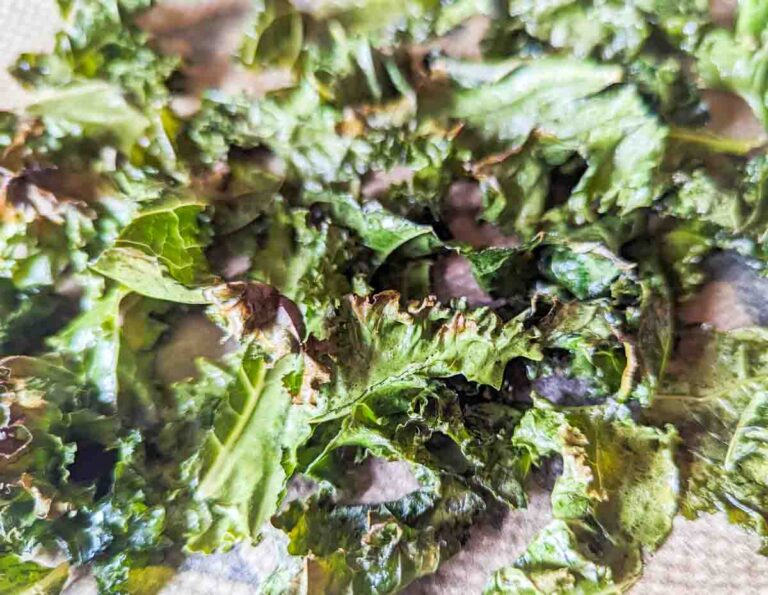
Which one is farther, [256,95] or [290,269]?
[290,269]

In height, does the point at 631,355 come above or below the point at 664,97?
below

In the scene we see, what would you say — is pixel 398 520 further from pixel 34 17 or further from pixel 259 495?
A: pixel 34 17

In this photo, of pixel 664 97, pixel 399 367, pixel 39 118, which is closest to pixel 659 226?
pixel 664 97

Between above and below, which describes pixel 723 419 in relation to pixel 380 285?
below

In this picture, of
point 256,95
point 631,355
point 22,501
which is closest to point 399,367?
point 631,355

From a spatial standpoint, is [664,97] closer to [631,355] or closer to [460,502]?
[631,355]

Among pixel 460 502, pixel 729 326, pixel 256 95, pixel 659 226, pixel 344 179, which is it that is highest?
pixel 256 95
